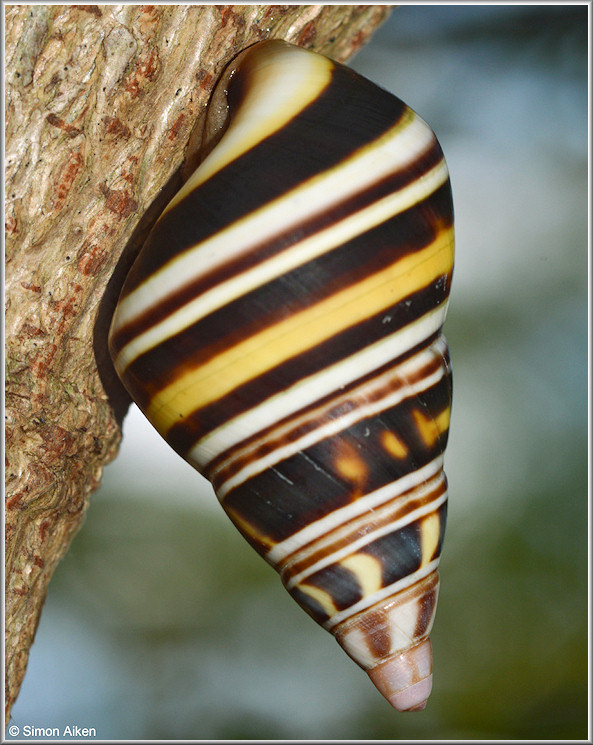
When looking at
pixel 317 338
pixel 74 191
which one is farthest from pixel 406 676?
pixel 74 191

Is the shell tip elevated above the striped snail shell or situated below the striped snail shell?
below

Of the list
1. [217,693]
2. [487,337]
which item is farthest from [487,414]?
[217,693]

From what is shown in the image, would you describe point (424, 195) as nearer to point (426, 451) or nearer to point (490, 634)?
point (426, 451)

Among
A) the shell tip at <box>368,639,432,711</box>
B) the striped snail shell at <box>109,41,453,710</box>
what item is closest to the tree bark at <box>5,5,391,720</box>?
the striped snail shell at <box>109,41,453,710</box>

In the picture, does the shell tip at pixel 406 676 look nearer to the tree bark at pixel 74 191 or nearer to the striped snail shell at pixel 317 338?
the striped snail shell at pixel 317 338

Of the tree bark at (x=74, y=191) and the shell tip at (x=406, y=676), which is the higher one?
the tree bark at (x=74, y=191)

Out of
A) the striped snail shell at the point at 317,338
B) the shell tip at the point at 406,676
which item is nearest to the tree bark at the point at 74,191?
the striped snail shell at the point at 317,338

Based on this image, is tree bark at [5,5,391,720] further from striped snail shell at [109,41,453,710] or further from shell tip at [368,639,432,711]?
shell tip at [368,639,432,711]

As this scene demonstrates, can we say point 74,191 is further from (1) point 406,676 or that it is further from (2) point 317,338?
(1) point 406,676
